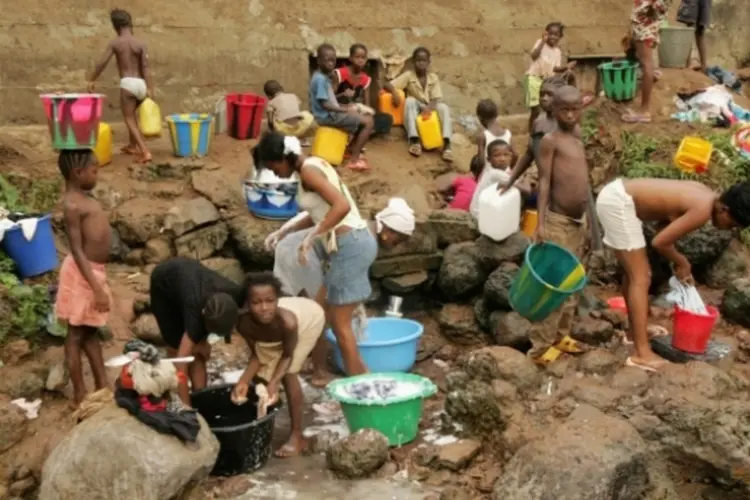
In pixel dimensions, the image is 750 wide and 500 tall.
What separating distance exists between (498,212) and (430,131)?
2420mm

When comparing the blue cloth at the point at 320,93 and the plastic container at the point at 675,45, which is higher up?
the plastic container at the point at 675,45

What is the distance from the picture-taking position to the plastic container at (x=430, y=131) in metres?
9.19

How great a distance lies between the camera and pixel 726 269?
7.50 meters

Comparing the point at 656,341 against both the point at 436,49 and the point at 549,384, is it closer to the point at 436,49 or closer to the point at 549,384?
the point at 549,384

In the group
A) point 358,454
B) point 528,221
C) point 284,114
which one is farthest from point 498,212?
point 358,454

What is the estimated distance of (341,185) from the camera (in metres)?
5.59

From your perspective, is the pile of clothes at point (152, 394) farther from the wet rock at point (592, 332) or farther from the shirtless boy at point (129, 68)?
the shirtless boy at point (129, 68)

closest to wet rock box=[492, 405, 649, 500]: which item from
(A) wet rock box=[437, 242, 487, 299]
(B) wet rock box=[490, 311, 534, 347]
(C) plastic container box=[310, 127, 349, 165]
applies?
(B) wet rock box=[490, 311, 534, 347]

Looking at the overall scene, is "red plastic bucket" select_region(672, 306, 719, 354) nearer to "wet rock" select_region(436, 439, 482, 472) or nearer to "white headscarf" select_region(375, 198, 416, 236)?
"wet rock" select_region(436, 439, 482, 472)

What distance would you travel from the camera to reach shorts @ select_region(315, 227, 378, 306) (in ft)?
18.4

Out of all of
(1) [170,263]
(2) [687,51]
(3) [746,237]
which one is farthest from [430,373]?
(2) [687,51]

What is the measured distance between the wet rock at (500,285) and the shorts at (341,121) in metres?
2.30

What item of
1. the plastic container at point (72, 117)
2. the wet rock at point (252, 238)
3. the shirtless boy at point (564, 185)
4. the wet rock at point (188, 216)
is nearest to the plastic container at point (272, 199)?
the wet rock at point (252, 238)

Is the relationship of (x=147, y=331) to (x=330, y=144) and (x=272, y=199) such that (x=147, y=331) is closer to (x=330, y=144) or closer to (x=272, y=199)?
(x=272, y=199)
